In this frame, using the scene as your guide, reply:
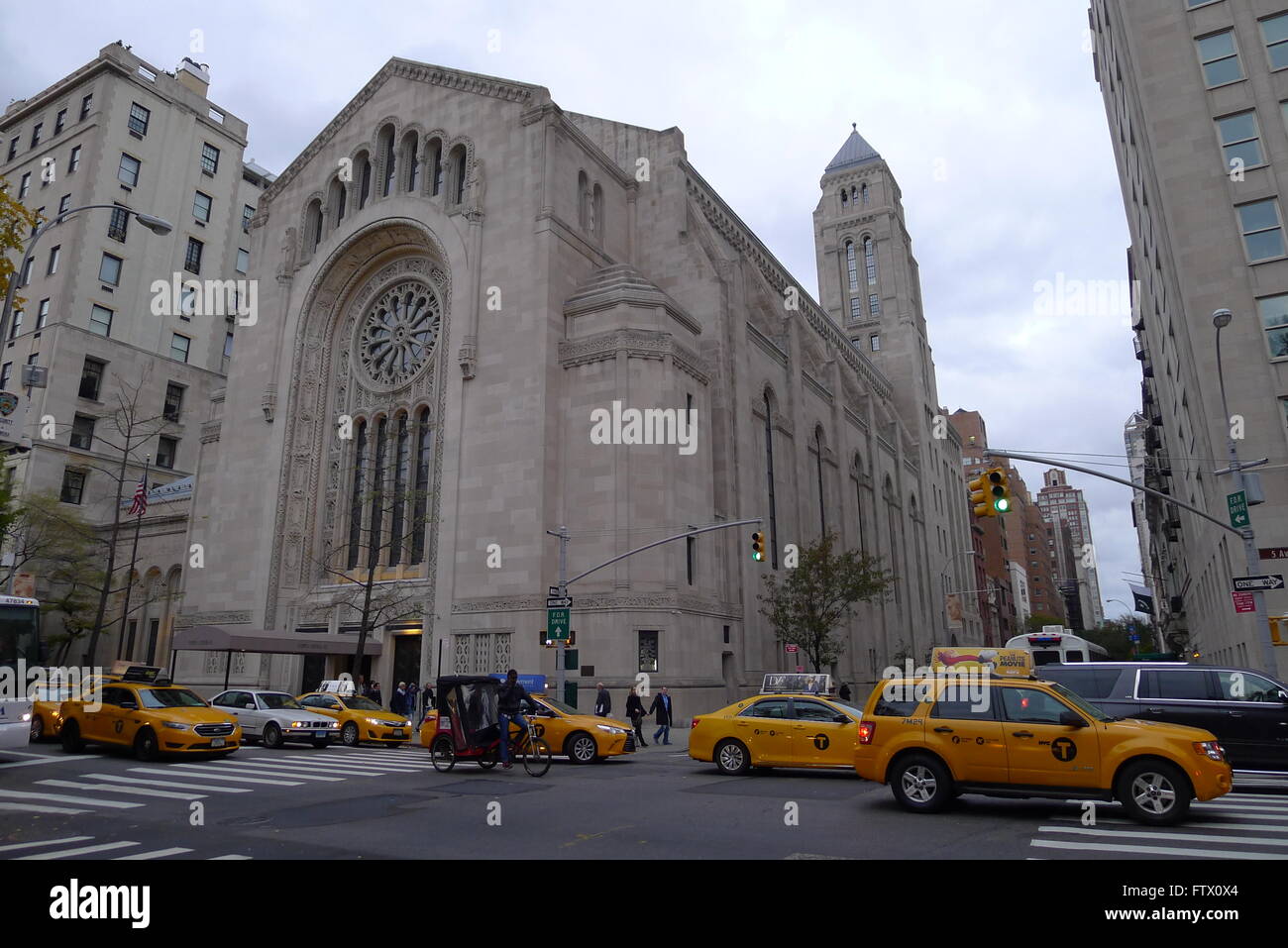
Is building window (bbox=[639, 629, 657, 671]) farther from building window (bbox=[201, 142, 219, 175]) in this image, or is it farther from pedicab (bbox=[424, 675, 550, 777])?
building window (bbox=[201, 142, 219, 175])

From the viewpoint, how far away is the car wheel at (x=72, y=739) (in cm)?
1856

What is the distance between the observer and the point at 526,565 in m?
29.6

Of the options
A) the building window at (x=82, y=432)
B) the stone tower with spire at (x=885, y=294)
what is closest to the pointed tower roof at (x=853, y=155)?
the stone tower with spire at (x=885, y=294)

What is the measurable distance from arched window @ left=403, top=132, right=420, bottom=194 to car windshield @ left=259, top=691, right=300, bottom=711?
25.2m

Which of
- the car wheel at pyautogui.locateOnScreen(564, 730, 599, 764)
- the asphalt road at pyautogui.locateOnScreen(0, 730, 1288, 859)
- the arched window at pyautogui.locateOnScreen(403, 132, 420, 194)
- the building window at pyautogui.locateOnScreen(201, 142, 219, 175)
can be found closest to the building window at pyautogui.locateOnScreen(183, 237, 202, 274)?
the building window at pyautogui.locateOnScreen(201, 142, 219, 175)

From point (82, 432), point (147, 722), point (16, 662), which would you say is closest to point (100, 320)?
point (82, 432)

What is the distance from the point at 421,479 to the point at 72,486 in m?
26.9

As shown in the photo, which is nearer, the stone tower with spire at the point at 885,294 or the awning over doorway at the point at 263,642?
the awning over doorway at the point at 263,642

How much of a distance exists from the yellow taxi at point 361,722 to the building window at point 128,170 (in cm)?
4503

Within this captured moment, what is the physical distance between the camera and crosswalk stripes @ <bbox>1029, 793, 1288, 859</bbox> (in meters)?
8.05

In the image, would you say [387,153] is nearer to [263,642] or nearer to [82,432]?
[263,642]

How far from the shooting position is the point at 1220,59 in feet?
86.7

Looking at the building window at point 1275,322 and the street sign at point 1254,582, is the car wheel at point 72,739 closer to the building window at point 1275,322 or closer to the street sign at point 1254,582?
the street sign at point 1254,582

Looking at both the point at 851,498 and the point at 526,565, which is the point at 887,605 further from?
the point at 526,565
